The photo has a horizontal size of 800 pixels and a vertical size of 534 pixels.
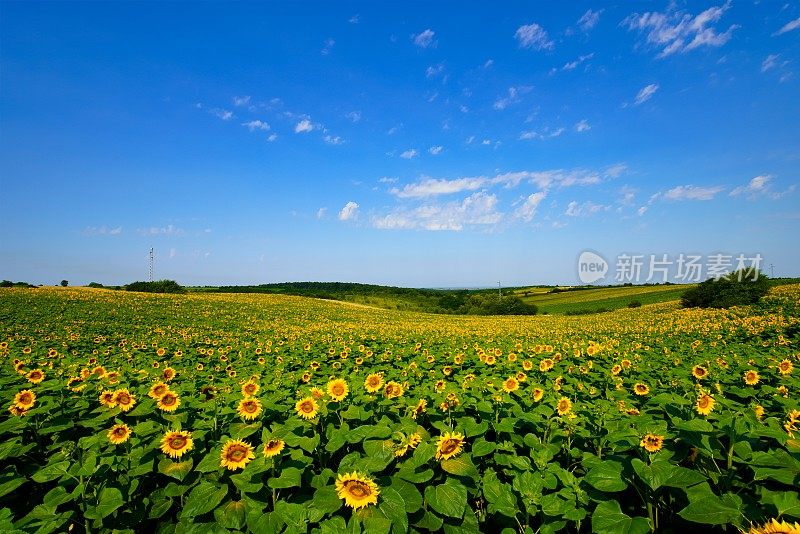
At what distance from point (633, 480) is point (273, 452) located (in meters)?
2.16

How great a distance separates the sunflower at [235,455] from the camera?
2.40 m

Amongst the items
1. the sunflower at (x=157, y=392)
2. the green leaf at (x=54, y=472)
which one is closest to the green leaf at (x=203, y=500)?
the green leaf at (x=54, y=472)

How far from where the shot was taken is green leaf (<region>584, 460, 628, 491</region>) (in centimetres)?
202

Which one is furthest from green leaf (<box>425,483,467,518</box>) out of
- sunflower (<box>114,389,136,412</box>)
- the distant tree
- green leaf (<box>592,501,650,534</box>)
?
the distant tree

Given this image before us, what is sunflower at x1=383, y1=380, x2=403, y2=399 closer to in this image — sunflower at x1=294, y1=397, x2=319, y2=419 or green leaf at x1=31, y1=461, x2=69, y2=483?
sunflower at x1=294, y1=397, x2=319, y2=419

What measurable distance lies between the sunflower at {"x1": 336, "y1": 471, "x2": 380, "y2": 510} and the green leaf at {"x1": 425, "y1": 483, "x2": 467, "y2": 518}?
0.99 feet

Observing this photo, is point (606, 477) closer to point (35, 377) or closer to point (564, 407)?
point (564, 407)

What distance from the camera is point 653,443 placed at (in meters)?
2.28

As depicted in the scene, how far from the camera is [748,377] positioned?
4293mm

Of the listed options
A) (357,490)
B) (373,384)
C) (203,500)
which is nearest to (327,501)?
(357,490)

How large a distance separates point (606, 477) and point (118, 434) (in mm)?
3452

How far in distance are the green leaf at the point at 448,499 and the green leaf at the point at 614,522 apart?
0.64m

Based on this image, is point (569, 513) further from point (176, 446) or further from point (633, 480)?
point (176, 446)

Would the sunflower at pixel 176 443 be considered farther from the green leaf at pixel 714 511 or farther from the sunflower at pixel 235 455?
the green leaf at pixel 714 511
